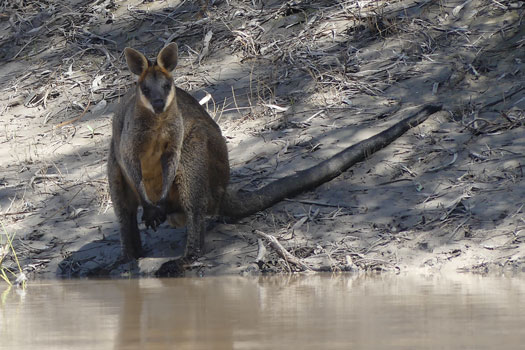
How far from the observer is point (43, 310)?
3.93 metres

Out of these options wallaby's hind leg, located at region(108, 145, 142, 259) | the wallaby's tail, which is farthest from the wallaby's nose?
the wallaby's tail

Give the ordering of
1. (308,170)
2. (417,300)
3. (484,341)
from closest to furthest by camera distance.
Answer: (484,341)
(417,300)
(308,170)

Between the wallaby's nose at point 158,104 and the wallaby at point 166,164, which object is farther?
the wallaby at point 166,164

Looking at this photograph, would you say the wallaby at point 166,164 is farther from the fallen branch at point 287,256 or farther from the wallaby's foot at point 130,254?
the fallen branch at point 287,256

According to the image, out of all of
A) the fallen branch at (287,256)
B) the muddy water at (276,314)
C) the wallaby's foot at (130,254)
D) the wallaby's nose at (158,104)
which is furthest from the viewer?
the wallaby's foot at (130,254)

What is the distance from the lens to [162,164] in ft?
19.2

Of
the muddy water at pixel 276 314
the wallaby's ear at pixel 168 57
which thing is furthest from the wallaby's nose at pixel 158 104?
the muddy water at pixel 276 314

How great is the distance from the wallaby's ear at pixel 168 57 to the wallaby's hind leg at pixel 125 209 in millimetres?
713

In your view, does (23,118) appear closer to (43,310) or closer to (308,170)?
(308,170)

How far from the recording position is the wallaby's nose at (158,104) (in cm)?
569

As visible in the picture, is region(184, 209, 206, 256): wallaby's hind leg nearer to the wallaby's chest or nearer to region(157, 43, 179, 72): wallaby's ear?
the wallaby's chest

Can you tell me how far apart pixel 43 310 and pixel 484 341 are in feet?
6.63

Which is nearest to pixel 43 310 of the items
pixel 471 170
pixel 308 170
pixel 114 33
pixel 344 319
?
pixel 344 319

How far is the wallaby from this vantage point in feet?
19.0
